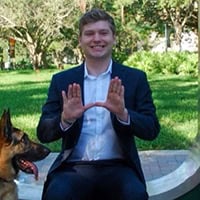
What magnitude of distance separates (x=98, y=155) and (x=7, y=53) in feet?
106

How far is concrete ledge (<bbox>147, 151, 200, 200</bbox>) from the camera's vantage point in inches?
147

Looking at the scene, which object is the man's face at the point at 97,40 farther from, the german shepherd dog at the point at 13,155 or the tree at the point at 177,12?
the tree at the point at 177,12

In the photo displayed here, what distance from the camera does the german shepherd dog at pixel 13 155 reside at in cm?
324

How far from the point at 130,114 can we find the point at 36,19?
2635 cm

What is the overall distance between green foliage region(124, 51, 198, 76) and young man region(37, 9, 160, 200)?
58.5ft

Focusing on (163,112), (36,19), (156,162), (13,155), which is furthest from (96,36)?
(36,19)

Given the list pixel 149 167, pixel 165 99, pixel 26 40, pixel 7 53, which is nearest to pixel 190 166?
pixel 149 167

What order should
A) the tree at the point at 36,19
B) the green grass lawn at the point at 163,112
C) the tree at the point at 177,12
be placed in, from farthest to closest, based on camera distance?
the tree at the point at 177,12 < the tree at the point at 36,19 < the green grass lawn at the point at 163,112

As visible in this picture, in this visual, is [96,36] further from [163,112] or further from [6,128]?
[163,112]

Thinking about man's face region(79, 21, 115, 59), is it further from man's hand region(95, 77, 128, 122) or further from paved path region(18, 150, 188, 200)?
paved path region(18, 150, 188, 200)

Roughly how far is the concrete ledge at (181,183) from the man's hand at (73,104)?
1.06 metres

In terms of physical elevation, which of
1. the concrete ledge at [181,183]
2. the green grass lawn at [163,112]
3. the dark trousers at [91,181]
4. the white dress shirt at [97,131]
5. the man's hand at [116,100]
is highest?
the man's hand at [116,100]

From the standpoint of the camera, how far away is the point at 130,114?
304 centimetres

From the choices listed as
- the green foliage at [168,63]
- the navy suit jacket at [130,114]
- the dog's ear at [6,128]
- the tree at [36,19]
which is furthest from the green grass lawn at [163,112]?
the tree at [36,19]
